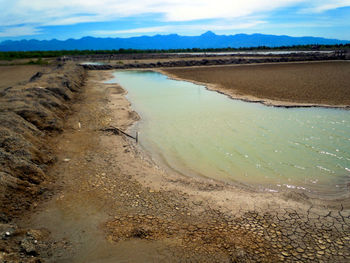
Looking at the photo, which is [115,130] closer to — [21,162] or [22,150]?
[22,150]

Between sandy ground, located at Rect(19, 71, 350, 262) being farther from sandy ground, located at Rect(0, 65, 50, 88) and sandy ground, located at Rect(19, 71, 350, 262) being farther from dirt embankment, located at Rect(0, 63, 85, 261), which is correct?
sandy ground, located at Rect(0, 65, 50, 88)

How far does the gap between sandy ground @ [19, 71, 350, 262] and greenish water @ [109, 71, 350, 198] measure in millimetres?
903

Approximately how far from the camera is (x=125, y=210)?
5.90m

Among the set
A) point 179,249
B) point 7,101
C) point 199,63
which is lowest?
point 179,249

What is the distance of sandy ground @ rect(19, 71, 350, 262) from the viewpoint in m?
4.66

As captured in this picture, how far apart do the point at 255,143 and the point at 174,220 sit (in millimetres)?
5786

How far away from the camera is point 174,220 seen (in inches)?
219

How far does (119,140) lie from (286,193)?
682cm

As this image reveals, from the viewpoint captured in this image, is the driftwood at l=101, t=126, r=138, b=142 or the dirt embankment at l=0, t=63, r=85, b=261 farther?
the driftwood at l=101, t=126, r=138, b=142

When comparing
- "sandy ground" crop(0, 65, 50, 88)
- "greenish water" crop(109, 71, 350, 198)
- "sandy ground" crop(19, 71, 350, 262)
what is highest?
"sandy ground" crop(0, 65, 50, 88)

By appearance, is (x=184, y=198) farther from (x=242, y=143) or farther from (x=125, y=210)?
(x=242, y=143)

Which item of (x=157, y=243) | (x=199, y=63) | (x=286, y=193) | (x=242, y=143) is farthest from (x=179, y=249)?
(x=199, y=63)

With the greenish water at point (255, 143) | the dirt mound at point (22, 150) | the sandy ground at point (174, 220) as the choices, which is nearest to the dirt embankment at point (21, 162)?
the dirt mound at point (22, 150)

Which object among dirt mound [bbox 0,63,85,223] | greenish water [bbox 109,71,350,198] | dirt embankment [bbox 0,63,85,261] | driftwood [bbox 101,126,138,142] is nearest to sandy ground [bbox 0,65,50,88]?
dirt mound [bbox 0,63,85,223]
